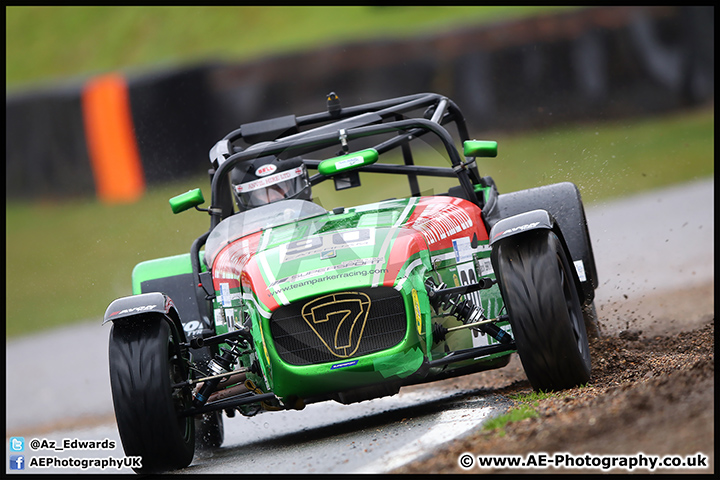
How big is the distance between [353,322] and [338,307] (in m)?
0.12

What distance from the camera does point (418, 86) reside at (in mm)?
20312

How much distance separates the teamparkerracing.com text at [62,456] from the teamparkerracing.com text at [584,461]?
2544 millimetres

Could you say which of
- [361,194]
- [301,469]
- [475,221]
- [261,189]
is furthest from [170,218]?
[301,469]

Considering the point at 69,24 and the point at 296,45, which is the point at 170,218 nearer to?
the point at 296,45

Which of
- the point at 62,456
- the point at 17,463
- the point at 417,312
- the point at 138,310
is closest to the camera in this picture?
the point at 417,312

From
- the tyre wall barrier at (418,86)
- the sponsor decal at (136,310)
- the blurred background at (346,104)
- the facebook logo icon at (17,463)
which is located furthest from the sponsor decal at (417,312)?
the tyre wall barrier at (418,86)

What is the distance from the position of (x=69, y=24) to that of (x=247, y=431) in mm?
28316

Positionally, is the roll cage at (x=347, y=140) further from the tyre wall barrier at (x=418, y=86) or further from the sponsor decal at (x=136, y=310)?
the tyre wall barrier at (x=418, y=86)

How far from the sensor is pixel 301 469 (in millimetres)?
4969

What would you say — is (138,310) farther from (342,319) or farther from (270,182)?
(270,182)

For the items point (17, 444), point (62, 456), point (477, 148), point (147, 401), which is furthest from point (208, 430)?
point (477, 148)

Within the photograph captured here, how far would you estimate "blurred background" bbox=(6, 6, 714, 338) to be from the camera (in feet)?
62.0

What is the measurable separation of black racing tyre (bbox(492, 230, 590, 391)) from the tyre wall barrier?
13.8m

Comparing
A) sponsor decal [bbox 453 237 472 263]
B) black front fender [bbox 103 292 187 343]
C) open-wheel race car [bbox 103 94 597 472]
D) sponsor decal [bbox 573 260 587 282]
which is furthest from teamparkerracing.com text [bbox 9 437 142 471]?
sponsor decal [bbox 573 260 587 282]
